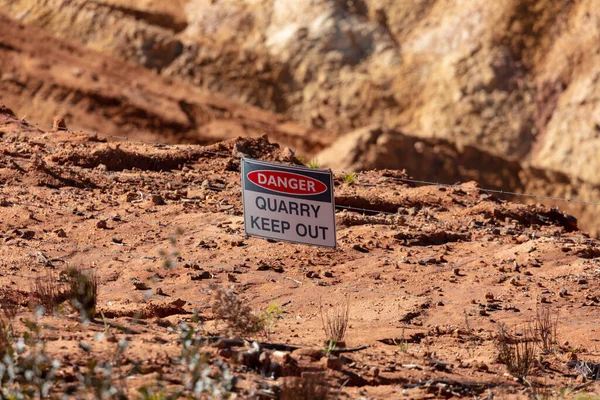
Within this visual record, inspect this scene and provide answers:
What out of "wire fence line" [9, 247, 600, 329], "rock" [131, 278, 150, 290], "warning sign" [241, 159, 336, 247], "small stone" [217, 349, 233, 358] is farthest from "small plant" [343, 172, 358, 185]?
"small stone" [217, 349, 233, 358]

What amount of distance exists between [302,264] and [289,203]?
74.0 inches

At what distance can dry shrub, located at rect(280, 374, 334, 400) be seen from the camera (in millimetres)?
5602

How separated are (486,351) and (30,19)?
74.6ft

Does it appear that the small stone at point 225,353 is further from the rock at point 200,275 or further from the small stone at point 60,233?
the small stone at point 60,233

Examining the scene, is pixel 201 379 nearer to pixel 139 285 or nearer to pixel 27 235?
pixel 139 285

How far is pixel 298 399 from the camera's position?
18.3ft

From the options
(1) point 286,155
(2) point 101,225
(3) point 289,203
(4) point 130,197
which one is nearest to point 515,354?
(3) point 289,203

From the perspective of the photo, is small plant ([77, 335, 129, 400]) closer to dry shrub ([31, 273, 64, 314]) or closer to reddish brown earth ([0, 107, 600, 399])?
reddish brown earth ([0, 107, 600, 399])

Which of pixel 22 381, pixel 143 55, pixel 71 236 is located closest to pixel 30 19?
pixel 143 55

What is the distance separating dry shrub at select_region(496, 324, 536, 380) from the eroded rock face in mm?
18282

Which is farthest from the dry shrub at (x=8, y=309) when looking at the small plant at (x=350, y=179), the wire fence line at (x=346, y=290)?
the small plant at (x=350, y=179)

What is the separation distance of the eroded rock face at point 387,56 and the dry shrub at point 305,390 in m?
20.5

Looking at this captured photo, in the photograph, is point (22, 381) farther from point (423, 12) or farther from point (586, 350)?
point (423, 12)

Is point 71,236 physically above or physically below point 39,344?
above
